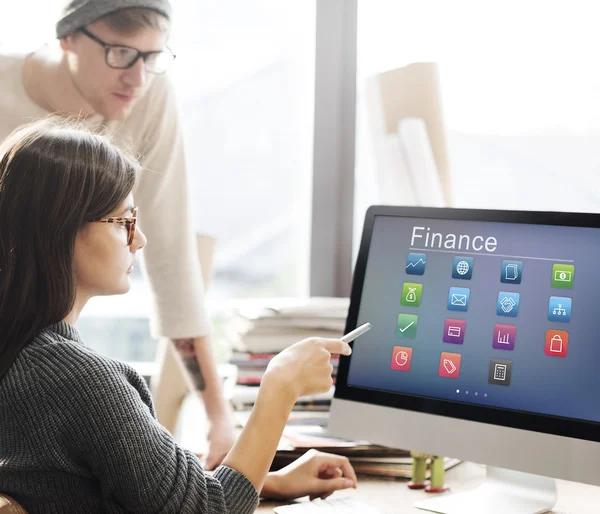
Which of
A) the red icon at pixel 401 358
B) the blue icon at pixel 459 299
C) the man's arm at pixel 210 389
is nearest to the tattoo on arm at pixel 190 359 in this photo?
the man's arm at pixel 210 389

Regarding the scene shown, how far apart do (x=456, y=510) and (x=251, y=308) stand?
2.60 ft

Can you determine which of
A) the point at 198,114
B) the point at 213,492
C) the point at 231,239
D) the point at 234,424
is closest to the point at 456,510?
the point at 213,492

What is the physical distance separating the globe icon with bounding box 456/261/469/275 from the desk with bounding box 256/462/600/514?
387 mm

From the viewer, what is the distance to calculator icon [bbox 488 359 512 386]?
1.19 m

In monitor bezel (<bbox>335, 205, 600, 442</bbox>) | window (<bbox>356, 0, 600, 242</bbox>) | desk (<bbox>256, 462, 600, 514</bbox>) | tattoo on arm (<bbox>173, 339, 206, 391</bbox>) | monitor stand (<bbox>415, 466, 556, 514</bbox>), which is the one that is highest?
window (<bbox>356, 0, 600, 242</bbox>)

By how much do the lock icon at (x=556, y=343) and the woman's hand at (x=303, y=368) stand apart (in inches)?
12.3

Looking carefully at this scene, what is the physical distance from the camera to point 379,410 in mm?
1272

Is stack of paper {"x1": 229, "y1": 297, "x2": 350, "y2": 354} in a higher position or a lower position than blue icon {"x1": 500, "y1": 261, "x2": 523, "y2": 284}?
lower

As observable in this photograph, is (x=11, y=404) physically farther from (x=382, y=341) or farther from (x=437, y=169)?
(x=437, y=169)

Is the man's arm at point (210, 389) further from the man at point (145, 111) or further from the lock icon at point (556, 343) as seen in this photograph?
the lock icon at point (556, 343)

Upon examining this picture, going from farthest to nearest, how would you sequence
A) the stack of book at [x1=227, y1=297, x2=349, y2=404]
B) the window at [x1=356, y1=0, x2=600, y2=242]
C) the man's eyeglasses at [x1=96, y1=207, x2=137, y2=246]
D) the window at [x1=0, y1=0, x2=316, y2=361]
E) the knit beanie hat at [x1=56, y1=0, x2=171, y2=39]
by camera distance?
the window at [x1=0, y1=0, x2=316, y2=361] < the stack of book at [x1=227, y1=297, x2=349, y2=404] < the window at [x1=356, y1=0, x2=600, y2=242] < the knit beanie hat at [x1=56, y1=0, x2=171, y2=39] < the man's eyeglasses at [x1=96, y1=207, x2=137, y2=246]

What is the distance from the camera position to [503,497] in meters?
1.22

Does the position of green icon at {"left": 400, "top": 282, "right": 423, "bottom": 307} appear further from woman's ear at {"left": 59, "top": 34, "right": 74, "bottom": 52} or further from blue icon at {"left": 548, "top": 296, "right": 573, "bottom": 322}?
woman's ear at {"left": 59, "top": 34, "right": 74, "bottom": 52}

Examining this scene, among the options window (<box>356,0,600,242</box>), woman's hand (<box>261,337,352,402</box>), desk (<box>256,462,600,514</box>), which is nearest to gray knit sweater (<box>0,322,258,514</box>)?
woman's hand (<box>261,337,352,402</box>)
